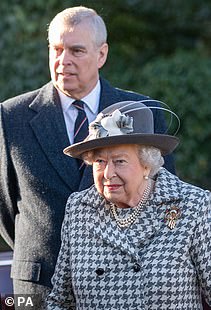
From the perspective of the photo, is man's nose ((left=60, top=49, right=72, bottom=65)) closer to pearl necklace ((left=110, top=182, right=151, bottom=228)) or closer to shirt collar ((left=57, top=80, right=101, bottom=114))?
shirt collar ((left=57, top=80, right=101, bottom=114))

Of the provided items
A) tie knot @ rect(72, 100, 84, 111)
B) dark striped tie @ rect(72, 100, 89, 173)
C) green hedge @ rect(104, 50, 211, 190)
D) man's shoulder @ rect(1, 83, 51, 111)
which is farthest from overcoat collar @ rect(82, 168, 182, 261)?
green hedge @ rect(104, 50, 211, 190)

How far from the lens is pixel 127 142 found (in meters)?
4.22

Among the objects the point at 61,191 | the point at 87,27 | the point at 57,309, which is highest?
the point at 87,27

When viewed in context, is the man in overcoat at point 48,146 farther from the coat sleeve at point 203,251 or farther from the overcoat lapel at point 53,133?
the coat sleeve at point 203,251

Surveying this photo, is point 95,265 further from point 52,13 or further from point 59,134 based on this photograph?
point 52,13

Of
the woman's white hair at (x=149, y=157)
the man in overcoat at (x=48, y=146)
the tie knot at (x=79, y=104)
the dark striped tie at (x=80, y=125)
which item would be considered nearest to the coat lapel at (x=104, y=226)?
the woman's white hair at (x=149, y=157)

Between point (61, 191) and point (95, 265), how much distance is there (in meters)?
0.73

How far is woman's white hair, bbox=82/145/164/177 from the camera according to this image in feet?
14.0

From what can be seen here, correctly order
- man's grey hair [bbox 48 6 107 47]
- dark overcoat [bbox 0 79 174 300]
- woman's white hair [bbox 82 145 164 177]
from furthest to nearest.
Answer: man's grey hair [bbox 48 6 107 47], dark overcoat [bbox 0 79 174 300], woman's white hair [bbox 82 145 164 177]

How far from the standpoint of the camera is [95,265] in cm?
424

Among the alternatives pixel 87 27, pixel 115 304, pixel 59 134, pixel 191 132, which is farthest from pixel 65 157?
pixel 191 132

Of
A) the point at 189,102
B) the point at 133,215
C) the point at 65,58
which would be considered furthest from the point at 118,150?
the point at 189,102

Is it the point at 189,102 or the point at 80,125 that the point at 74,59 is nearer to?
the point at 80,125

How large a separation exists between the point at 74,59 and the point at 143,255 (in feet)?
3.73
